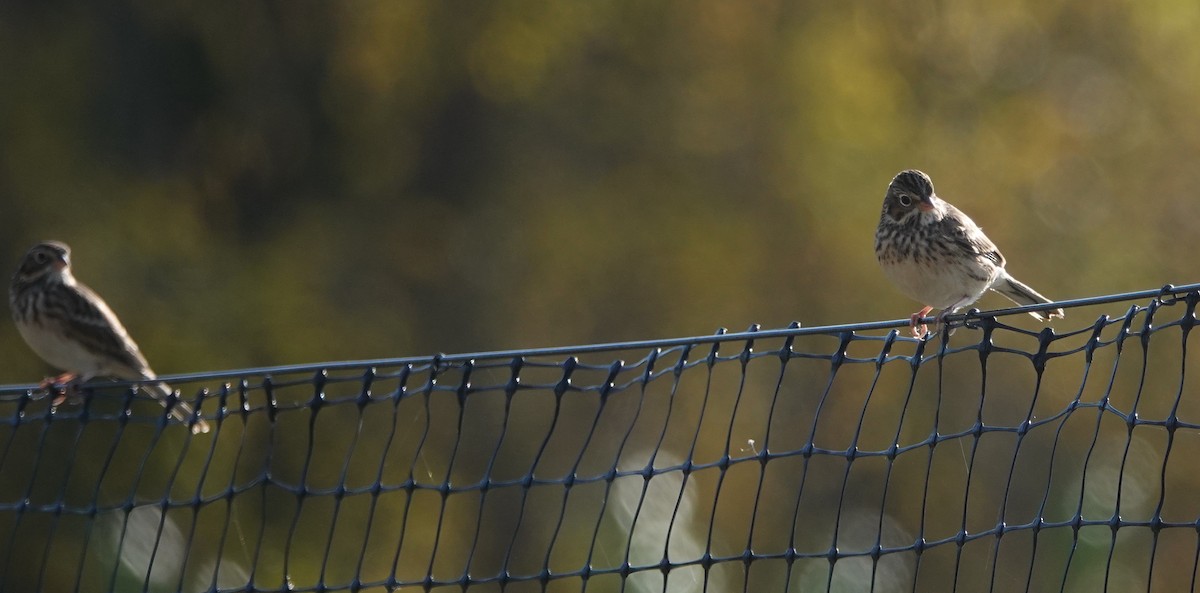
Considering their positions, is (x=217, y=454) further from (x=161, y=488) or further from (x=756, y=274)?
(x=756, y=274)

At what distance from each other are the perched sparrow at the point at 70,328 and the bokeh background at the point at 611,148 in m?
6.78

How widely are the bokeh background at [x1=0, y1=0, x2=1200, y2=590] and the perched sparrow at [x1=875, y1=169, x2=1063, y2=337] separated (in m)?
9.11

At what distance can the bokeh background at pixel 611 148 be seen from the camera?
58.3 feet

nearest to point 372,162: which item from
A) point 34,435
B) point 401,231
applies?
point 401,231

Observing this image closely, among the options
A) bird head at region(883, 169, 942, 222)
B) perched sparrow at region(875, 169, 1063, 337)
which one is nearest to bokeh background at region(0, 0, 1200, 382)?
bird head at region(883, 169, 942, 222)

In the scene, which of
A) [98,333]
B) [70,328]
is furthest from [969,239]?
[70,328]

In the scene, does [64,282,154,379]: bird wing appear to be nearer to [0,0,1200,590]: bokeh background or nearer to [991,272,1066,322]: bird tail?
[991,272,1066,322]: bird tail

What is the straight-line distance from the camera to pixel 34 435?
581 inches

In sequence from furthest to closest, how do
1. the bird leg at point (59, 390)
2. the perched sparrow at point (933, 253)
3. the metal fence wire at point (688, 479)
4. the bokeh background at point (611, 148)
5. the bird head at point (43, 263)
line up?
the bokeh background at point (611, 148) → the metal fence wire at point (688, 479) → the bird head at point (43, 263) → the bird leg at point (59, 390) → the perched sparrow at point (933, 253)

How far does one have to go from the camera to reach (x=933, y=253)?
801 cm

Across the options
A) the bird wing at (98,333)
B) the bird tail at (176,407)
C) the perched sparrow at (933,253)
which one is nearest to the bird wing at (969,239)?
the perched sparrow at (933,253)

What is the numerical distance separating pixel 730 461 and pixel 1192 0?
13.9 meters

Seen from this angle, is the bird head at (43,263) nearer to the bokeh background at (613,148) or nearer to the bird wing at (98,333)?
the bird wing at (98,333)

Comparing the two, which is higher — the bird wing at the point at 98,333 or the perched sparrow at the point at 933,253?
the perched sparrow at the point at 933,253
